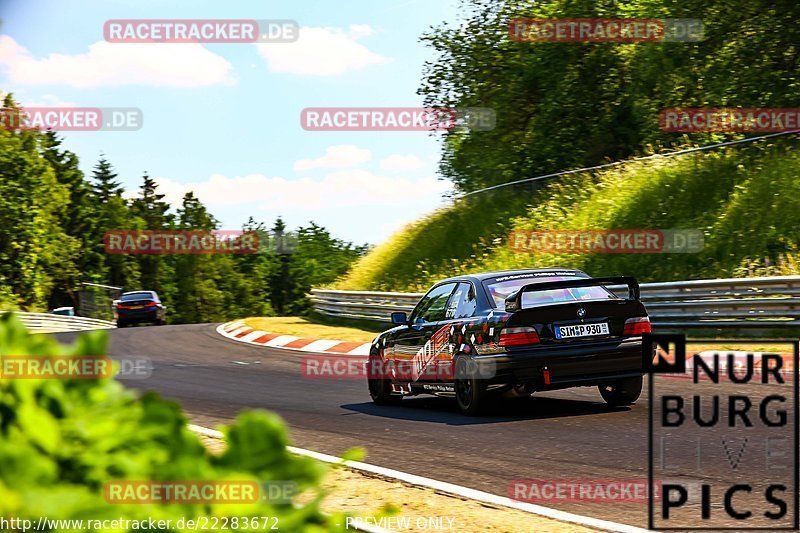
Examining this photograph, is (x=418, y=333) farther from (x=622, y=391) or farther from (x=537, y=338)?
(x=622, y=391)

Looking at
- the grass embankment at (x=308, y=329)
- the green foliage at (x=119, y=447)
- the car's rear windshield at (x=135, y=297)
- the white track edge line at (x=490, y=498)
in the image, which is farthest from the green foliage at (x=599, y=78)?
the green foliage at (x=119, y=447)

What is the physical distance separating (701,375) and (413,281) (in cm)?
2265

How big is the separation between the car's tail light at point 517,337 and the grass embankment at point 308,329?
13.1m

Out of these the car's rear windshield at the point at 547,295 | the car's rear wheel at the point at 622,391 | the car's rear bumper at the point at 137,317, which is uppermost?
the car's rear windshield at the point at 547,295

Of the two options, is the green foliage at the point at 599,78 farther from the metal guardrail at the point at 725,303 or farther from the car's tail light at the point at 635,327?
the car's tail light at the point at 635,327

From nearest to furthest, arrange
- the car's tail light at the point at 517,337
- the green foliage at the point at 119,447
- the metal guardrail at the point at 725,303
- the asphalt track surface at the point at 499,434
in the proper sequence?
1. the green foliage at the point at 119,447
2. the asphalt track surface at the point at 499,434
3. the car's tail light at the point at 517,337
4. the metal guardrail at the point at 725,303

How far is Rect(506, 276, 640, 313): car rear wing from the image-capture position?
974 centimetres

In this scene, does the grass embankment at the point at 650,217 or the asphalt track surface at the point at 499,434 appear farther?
the grass embankment at the point at 650,217

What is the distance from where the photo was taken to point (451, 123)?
1505 inches

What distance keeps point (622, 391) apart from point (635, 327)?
899mm

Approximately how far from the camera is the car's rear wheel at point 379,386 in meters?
12.4

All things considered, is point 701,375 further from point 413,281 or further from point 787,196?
point 413,281

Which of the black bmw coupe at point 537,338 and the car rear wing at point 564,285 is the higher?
the car rear wing at point 564,285

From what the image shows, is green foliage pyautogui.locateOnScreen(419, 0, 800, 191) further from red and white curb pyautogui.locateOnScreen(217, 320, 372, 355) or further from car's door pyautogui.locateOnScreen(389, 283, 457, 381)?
car's door pyautogui.locateOnScreen(389, 283, 457, 381)
